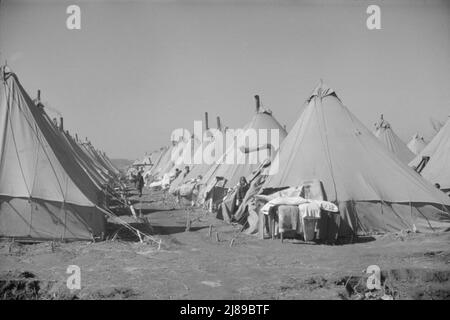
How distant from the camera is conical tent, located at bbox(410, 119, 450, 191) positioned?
53.4 feet

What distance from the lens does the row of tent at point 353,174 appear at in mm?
11477

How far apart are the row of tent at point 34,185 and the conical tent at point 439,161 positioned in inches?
508

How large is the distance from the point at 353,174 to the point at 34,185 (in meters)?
8.80

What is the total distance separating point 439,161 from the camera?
17.2 metres

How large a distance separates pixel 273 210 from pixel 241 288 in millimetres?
4677

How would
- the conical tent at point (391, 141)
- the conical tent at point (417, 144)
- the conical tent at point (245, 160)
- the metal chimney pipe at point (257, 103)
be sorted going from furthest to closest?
the conical tent at point (417, 144) → the conical tent at point (391, 141) → the metal chimney pipe at point (257, 103) → the conical tent at point (245, 160)

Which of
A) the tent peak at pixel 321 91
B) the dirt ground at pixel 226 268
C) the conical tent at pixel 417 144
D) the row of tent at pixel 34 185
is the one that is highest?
the tent peak at pixel 321 91

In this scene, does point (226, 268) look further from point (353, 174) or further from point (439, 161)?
point (439, 161)

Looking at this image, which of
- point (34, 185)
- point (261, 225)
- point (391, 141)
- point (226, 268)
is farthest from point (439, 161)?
point (34, 185)

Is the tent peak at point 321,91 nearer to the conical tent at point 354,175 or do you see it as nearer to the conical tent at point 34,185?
the conical tent at point 354,175

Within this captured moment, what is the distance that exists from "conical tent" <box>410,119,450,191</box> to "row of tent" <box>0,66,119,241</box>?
12901mm

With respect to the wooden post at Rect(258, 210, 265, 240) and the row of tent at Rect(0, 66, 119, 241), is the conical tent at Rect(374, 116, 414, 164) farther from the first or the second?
the row of tent at Rect(0, 66, 119, 241)

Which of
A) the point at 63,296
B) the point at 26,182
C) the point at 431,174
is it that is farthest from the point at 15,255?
the point at 431,174

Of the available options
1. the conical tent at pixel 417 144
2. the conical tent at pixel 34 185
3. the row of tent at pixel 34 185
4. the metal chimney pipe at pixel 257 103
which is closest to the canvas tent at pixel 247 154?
the metal chimney pipe at pixel 257 103
